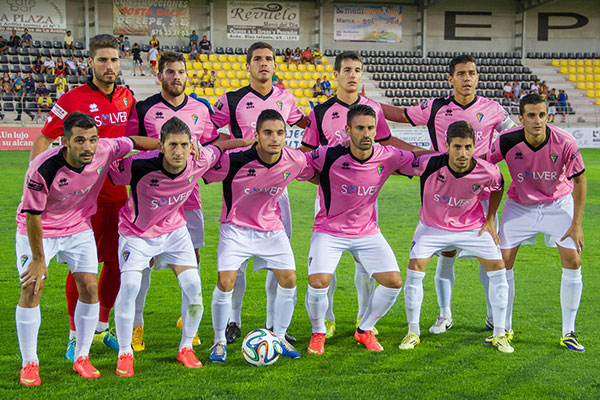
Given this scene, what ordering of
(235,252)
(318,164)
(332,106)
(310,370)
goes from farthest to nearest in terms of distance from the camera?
1. (332,106)
2. (318,164)
3. (235,252)
4. (310,370)

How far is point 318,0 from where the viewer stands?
31.1 meters

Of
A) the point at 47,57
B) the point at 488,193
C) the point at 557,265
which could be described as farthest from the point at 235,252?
the point at 47,57

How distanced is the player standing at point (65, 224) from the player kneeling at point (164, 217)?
227mm

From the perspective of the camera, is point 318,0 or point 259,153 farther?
point 318,0

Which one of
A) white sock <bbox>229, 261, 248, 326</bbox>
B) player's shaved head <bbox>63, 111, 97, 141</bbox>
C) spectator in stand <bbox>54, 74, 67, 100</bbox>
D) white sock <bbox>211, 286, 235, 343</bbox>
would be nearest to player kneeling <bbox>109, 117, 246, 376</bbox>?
white sock <bbox>211, 286, 235, 343</bbox>

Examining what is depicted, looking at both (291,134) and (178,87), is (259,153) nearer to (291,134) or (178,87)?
(178,87)

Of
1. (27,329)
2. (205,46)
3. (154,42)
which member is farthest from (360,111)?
(205,46)

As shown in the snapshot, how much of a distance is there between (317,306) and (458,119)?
83.1 inches

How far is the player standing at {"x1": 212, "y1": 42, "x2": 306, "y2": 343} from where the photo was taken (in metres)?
5.45

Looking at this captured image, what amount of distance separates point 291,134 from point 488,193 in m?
14.6

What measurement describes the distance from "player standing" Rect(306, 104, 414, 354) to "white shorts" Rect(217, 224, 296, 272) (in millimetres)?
273

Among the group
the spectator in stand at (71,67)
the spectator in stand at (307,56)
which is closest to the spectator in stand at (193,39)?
the spectator in stand at (307,56)

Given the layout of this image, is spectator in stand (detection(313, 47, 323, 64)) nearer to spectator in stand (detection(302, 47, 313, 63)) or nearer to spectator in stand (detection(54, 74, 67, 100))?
spectator in stand (detection(302, 47, 313, 63))

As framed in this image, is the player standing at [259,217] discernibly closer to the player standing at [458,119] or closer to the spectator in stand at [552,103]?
the player standing at [458,119]
